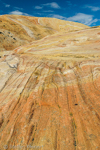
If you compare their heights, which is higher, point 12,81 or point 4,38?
point 4,38

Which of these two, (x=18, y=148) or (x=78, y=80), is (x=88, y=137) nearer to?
(x=18, y=148)

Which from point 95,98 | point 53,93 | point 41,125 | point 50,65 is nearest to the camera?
point 41,125

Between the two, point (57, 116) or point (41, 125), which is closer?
point (41, 125)

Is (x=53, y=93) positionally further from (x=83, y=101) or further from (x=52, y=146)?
(x=52, y=146)

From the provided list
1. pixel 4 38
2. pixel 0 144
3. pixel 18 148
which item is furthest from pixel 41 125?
pixel 4 38

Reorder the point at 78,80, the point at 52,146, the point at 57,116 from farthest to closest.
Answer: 1. the point at 78,80
2. the point at 57,116
3. the point at 52,146

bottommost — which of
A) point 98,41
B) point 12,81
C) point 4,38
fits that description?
point 12,81
